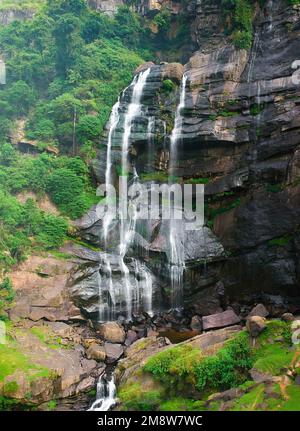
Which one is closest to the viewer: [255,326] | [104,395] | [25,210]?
[255,326]

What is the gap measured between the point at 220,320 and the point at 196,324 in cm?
135

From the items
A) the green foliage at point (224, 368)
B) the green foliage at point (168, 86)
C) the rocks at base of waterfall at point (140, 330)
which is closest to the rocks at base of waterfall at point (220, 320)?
the rocks at base of waterfall at point (140, 330)

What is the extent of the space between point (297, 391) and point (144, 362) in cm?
583

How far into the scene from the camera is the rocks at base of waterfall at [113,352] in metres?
18.1

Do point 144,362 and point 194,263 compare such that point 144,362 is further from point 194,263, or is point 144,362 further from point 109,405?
point 194,263

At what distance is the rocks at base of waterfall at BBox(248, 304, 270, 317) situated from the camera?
62.7ft

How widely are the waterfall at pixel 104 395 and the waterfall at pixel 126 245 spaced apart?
16.7 feet

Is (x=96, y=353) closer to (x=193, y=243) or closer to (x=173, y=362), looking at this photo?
(x=173, y=362)

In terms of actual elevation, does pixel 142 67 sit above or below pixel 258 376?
above

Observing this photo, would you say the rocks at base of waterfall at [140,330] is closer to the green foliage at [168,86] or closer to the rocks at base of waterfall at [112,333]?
the rocks at base of waterfall at [112,333]

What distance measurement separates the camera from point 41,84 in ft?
116

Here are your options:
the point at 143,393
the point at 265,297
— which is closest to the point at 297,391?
the point at 143,393

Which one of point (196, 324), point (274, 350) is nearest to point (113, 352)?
point (196, 324)

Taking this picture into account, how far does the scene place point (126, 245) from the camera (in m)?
23.9
